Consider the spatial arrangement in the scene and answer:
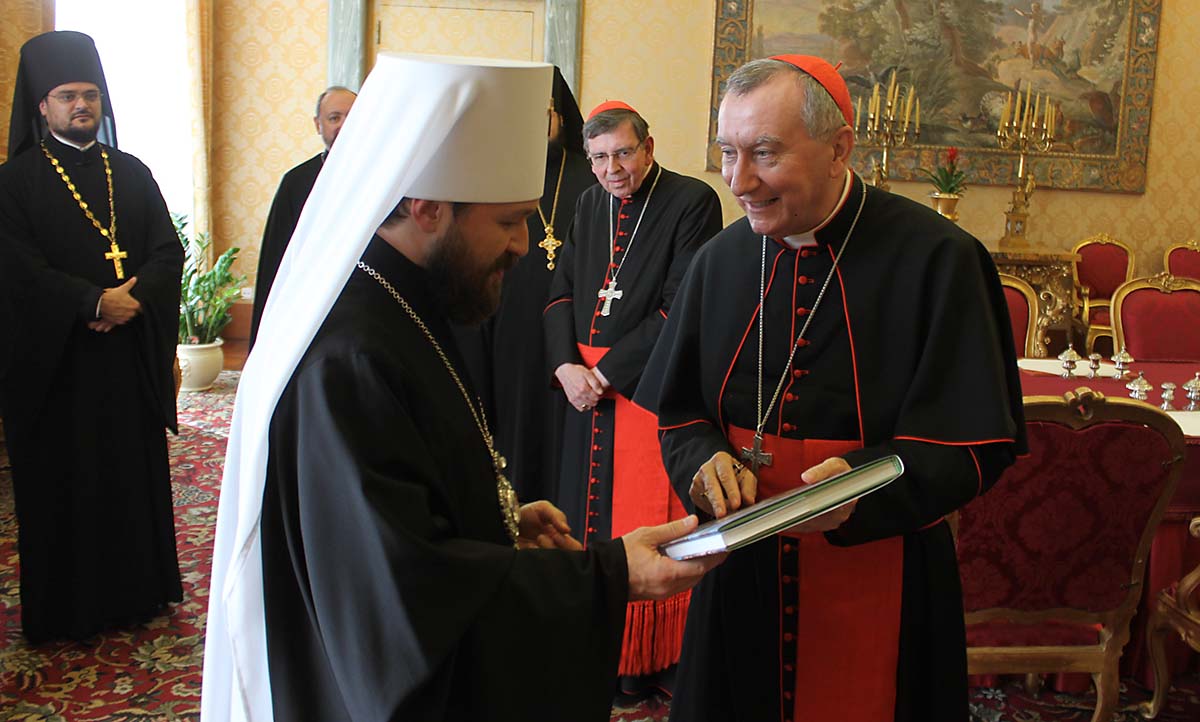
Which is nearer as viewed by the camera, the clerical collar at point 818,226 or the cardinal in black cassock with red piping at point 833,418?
the cardinal in black cassock with red piping at point 833,418

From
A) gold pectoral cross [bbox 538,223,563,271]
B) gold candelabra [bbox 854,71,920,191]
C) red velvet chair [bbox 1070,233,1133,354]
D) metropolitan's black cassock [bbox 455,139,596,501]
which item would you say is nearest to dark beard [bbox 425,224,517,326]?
metropolitan's black cassock [bbox 455,139,596,501]

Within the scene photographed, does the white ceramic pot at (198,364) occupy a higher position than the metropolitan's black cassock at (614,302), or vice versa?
the metropolitan's black cassock at (614,302)

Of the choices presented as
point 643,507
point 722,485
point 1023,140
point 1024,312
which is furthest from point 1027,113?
point 722,485

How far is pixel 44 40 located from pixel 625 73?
18.3 feet

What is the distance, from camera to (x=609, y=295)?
3.63 meters

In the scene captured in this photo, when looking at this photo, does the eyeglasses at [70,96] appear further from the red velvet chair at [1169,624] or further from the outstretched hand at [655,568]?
the red velvet chair at [1169,624]

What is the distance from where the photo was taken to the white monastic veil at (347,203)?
1.43 m

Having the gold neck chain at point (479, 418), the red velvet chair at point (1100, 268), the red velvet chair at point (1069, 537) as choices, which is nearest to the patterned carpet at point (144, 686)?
the red velvet chair at point (1069, 537)

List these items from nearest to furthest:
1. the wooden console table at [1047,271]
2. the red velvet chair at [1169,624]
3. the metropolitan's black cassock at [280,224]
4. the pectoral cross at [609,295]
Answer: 1. the red velvet chair at [1169,624]
2. the pectoral cross at [609,295]
3. the metropolitan's black cassock at [280,224]
4. the wooden console table at [1047,271]

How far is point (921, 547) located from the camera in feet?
6.56

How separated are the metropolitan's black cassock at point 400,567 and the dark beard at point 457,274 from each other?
37 millimetres

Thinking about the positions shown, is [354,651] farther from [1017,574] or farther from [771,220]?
[1017,574]

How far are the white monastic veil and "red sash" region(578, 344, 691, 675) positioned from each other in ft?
6.28

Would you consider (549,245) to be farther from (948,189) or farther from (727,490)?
(948,189)
